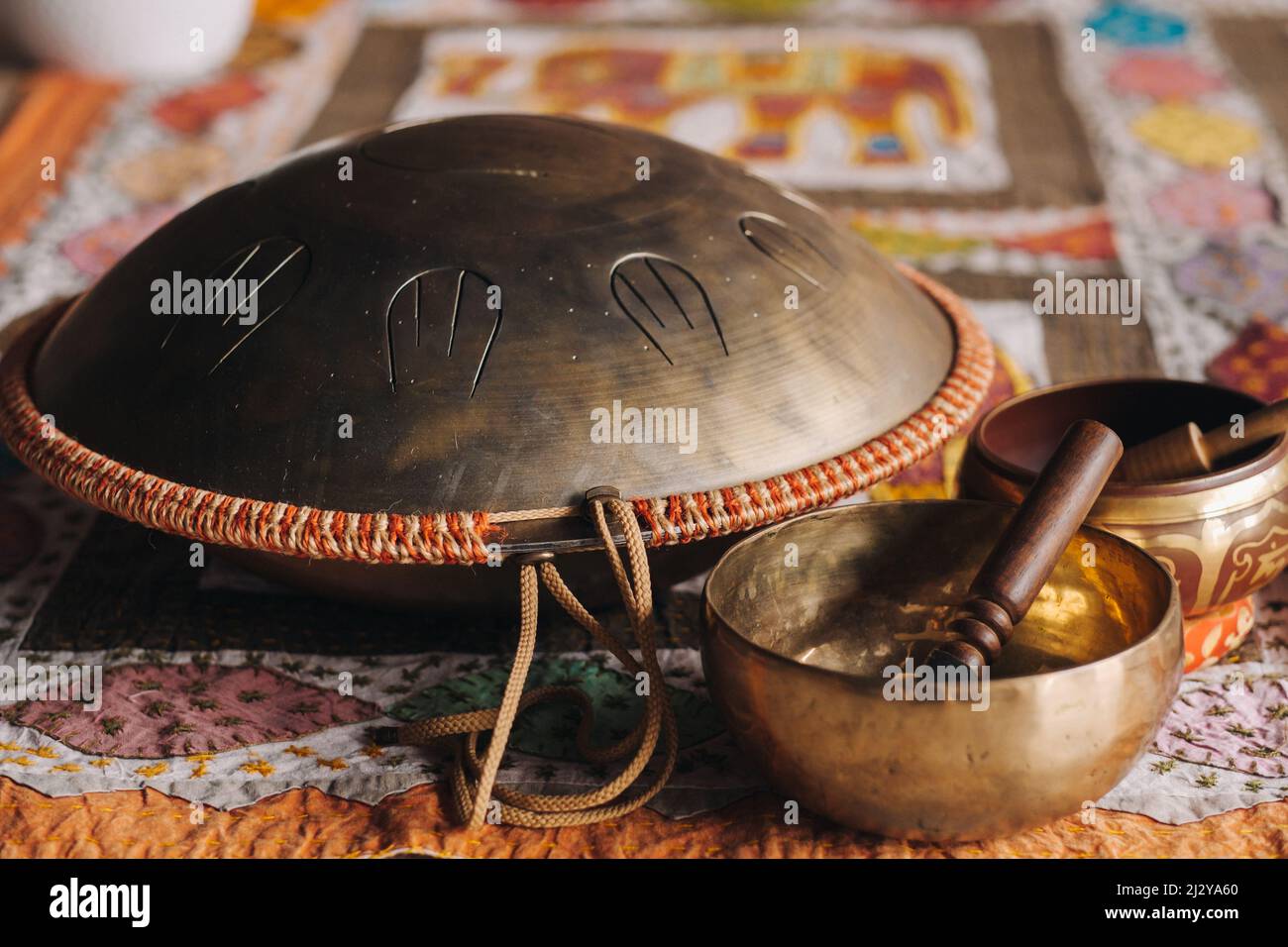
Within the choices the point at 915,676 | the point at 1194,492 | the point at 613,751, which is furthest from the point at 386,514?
the point at 1194,492

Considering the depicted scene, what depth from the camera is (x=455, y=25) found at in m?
3.64

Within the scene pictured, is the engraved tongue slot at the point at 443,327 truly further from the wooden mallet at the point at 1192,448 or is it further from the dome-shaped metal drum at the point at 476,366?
the wooden mallet at the point at 1192,448

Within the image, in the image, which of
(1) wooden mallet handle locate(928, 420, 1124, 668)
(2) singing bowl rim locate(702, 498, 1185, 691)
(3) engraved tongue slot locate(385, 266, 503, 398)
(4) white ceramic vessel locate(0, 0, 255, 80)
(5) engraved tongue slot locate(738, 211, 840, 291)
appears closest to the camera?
(2) singing bowl rim locate(702, 498, 1185, 691)

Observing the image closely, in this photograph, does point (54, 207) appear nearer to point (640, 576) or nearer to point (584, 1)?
point (584, 1)

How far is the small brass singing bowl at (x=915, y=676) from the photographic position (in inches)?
40.7

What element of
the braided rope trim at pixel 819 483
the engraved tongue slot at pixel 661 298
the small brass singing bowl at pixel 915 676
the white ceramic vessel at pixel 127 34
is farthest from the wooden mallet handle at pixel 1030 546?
the white ceramic vessel at pixel 127 34

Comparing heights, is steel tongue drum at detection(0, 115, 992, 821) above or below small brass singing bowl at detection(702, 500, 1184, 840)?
above

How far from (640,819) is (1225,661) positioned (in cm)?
67

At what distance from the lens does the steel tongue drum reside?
4.07ft

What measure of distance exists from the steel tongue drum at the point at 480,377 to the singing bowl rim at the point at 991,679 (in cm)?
2

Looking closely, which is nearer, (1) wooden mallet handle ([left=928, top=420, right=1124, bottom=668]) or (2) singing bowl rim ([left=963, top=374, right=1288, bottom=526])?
(1) wooden mallet handle ([left=928, top=420, right=1124, bottom=668])

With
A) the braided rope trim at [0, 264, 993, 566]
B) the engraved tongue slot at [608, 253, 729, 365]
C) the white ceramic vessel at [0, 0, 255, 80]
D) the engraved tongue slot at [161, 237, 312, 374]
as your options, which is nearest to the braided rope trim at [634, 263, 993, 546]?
A: the braided rope trim at [0, 264, 993, 566]

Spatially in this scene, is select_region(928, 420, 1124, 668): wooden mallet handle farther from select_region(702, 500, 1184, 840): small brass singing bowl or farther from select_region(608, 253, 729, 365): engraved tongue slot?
select_region(608, 253, 729, 365): engraved tongue slot

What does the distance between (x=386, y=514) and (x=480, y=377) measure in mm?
152
